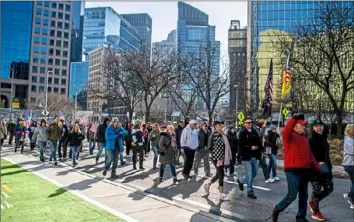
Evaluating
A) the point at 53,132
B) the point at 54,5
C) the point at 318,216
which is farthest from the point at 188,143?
the point at 54,5

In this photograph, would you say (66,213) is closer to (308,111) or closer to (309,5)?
(308,111)

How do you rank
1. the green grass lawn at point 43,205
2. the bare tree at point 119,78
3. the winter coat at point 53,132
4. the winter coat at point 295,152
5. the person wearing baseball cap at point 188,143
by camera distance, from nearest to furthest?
the winter coat at point 295,152 < the green grass lawn at point 43,205 < the person wearing baseball cap at point 188,143 < the winter coat at point 53,132 < the bare tree at point 119,78

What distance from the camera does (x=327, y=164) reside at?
662cm

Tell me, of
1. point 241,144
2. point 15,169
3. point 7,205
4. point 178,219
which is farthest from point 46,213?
point 15,169

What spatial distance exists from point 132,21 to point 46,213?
435 feet

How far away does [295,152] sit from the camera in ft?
18.7

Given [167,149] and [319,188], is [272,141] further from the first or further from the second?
[319,188]

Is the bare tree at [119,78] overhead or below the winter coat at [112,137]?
overhead

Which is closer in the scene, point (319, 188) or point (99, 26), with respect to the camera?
point (319, 188)

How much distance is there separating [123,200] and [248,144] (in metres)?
3.02

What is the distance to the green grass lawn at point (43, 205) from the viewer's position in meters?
5.92

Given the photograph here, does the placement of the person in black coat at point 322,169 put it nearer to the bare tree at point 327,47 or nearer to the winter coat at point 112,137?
the winter coat at point 112,137

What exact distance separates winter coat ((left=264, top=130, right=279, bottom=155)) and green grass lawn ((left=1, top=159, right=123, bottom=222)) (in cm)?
592

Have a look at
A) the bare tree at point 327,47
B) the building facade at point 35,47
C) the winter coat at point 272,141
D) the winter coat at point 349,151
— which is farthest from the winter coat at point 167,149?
the building facade at point 35,47
